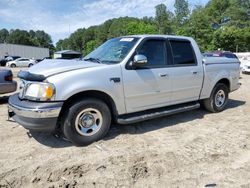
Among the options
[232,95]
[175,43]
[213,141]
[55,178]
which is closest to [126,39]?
[175,43]

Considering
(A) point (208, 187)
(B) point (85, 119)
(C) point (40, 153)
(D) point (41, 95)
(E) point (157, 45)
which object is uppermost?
(E) point (157, 45)

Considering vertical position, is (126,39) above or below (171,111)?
above

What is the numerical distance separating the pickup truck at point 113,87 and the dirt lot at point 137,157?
1.22 feet

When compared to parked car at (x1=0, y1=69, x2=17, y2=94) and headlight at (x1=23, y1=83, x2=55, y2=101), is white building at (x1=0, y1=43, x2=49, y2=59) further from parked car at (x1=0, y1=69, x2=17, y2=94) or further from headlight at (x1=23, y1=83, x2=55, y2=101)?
headlight at (x1=23, y1=83, x2=55, y2=101)

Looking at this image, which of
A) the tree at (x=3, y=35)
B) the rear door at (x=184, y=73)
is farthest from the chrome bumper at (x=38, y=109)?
the tree at (x=3, y=35)

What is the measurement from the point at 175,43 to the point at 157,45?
0.55 metres

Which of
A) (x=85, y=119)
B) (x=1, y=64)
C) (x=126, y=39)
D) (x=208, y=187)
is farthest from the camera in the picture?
(x=1, y=64)

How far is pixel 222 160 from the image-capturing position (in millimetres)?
4062

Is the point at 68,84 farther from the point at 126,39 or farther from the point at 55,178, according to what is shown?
the point at 126,39

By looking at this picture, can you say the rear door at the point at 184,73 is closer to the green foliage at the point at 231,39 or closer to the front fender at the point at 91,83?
the front fender at the point at 91,83

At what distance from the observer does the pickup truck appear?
165 inches

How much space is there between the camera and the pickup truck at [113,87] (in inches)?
165

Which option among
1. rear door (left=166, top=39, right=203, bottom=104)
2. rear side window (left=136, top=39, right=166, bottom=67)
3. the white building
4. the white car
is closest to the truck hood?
rear side window (left=136, top=39, right=166, bottom=67)

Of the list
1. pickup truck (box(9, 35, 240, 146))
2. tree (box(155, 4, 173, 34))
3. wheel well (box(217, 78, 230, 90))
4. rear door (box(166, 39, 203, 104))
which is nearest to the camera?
pickup truck (box(9, 35, 240, 146))
